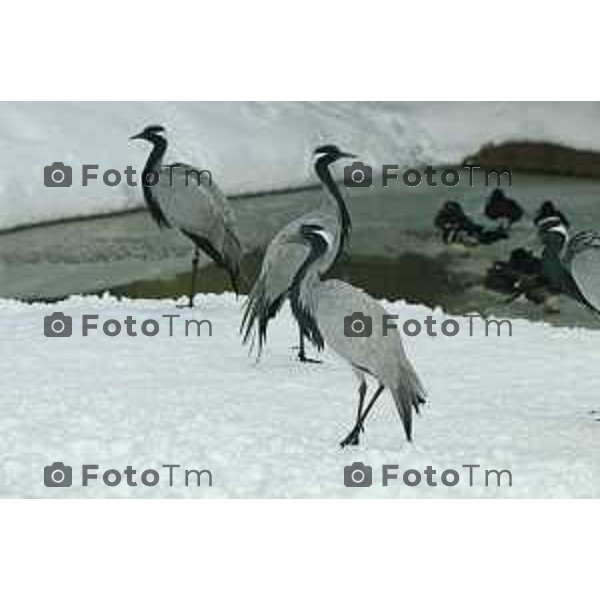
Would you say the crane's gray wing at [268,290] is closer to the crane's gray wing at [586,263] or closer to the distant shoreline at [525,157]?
the distant shoreline at [525,157]

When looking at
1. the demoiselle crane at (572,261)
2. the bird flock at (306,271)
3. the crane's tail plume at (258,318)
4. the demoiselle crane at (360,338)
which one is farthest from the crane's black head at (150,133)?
the demoiselle crane at (572,261)

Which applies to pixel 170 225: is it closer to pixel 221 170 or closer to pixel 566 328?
pixel 221 170

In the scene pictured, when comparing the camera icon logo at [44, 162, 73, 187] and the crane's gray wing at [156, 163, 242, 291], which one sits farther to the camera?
the crane's gray wing at [156, 163, 242, 291]

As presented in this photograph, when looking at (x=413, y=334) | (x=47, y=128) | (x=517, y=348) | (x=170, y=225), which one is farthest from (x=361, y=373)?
(x=47, y=128)

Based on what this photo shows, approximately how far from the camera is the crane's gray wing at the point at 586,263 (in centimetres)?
557

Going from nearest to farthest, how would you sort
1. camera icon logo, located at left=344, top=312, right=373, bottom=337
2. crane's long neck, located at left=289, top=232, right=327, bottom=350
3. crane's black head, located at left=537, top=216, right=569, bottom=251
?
camera icon logo, located at left=344, top=312, right=373, bottom=337 → crane's long neck, located at left=289, top=232, right=327, bottom=350 → crane's black head, located at left=537, top=216, right=569, bottom=251

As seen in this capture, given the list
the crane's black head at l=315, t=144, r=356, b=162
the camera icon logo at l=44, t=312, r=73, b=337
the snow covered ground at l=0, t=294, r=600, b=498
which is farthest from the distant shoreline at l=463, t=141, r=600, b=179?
the camera icon logo at l=44, t=312, r=73, b=337

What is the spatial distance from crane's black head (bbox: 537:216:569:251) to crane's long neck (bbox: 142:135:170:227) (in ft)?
5.41

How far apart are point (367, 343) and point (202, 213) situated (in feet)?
4.12

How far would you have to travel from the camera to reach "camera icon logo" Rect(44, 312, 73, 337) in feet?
19.0

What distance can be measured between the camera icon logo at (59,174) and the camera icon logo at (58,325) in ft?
1.90

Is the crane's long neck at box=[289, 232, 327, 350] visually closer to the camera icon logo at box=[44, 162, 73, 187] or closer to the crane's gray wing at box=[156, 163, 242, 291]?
the crane's gray wing at box=[156, 163, 242, 291]

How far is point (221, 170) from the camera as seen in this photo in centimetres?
589

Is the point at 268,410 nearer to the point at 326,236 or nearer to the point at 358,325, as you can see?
the point at 358,325
